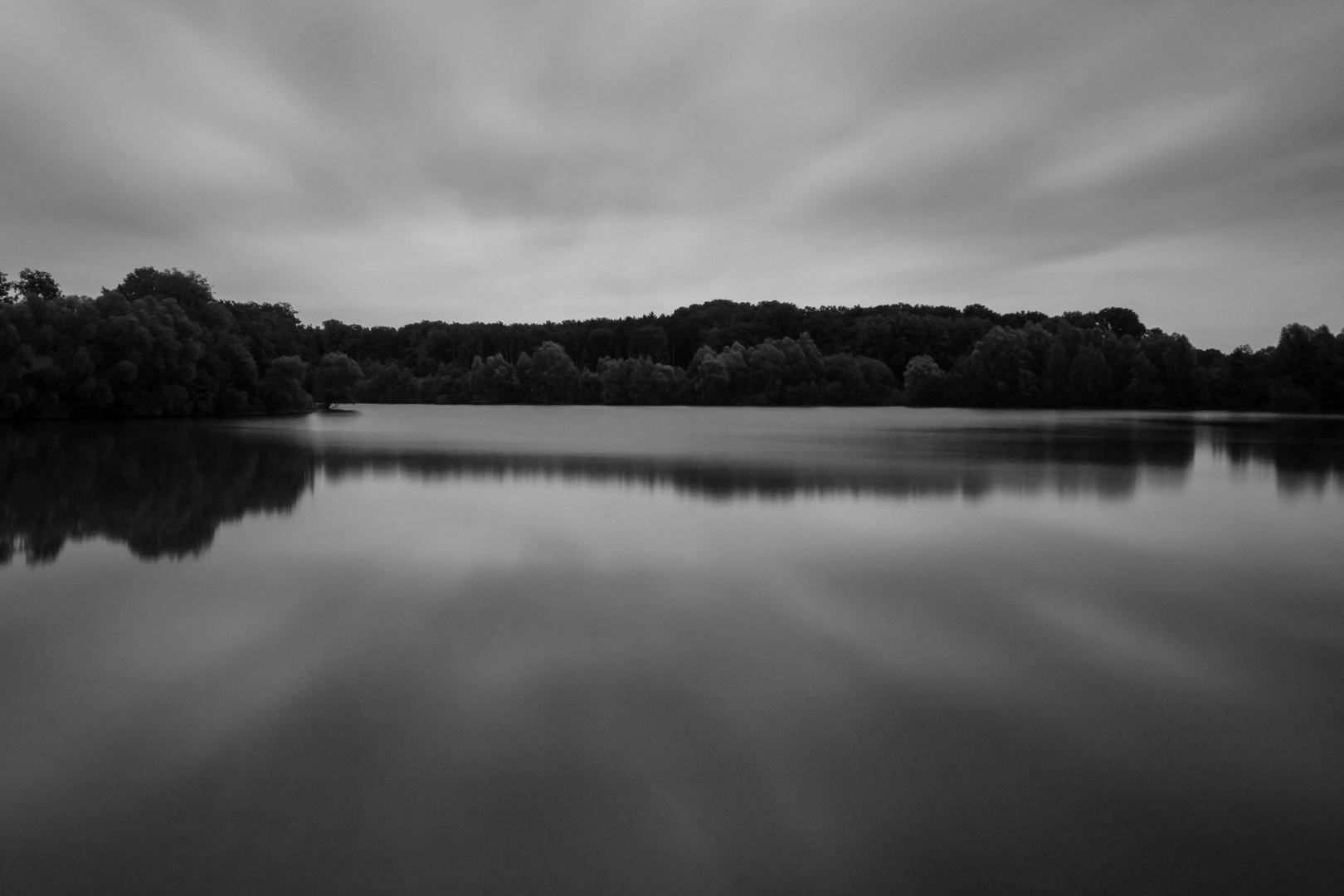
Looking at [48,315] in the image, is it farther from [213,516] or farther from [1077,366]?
[1077,366]

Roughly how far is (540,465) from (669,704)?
64.5ft

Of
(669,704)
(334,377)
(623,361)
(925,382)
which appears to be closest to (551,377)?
(623,361)

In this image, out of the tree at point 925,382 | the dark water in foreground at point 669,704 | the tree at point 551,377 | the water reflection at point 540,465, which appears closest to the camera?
the dark water in foreground at point 669,704

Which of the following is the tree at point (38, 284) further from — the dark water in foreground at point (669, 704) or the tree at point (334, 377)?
the dark water in foreground at point (669, 704)

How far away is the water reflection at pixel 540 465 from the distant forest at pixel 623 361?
34.3ft

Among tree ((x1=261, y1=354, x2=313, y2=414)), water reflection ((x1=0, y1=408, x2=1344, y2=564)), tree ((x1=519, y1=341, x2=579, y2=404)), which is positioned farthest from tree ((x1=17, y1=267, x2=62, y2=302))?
tree ((x1=519, y1=341, x2=579, y2=404))

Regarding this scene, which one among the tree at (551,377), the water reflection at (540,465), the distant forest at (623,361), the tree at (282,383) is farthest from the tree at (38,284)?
the tree at (551,377)

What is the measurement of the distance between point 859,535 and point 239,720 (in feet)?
29.5

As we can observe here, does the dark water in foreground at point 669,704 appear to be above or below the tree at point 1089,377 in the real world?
below

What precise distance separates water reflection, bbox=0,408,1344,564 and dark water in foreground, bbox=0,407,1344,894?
2.92 feet

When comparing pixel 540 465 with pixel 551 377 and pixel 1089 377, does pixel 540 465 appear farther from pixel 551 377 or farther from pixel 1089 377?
pixel 551 377

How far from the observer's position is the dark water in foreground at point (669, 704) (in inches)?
160

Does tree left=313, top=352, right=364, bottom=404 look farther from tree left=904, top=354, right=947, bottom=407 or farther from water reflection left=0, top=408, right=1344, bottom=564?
tree left=904, top=354, right=947, bottom=407

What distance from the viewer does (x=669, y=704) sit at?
5.87m
